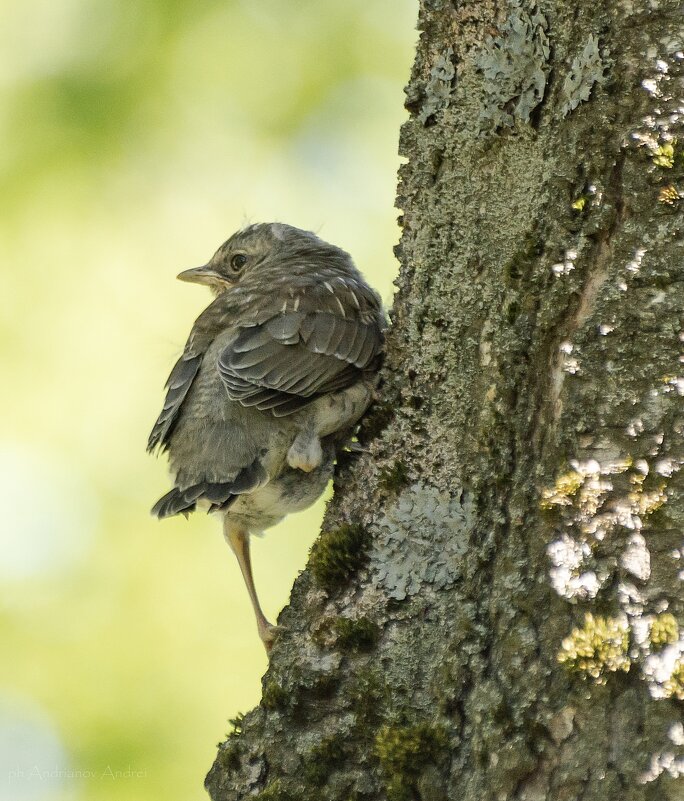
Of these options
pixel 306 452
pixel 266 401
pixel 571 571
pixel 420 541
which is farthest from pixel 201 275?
pixel 571 571

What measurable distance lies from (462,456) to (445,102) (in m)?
1.33

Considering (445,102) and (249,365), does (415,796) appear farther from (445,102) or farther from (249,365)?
(445,102)

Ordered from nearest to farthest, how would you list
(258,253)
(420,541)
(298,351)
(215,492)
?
(420,541) < (215,492) < (298,351) < (258,253)

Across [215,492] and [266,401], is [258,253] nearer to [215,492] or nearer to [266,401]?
[266,401]

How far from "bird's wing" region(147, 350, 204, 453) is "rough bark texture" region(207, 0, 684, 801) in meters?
1.17

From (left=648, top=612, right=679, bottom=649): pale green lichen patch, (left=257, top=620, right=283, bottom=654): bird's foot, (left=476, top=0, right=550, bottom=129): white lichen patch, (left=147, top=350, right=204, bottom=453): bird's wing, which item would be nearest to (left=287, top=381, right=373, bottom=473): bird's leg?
(left=147, top=350, right=204, bottom=453): bird's wing

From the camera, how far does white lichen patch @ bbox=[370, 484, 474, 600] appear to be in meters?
3.04

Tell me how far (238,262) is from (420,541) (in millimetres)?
3316

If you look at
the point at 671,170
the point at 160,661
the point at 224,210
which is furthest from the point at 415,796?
the point at 224,210

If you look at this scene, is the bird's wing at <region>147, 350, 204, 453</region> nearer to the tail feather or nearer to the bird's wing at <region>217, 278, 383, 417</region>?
the bird's wing at <region>217, 278, 383, 417</region>

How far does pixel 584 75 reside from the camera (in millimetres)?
3016

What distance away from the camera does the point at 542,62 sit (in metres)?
3.23

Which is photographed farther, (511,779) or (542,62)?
(542,62)

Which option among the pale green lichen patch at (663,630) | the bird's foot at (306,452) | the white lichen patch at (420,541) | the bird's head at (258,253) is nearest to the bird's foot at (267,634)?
the bird's foot at (306,452)
